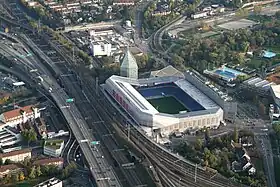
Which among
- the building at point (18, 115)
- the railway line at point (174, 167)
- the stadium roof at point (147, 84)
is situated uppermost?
the stadium roof at point (147, 84)

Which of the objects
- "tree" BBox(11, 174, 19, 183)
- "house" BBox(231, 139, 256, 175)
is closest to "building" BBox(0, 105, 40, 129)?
"tree" BBox(11, 174, 19, 183)

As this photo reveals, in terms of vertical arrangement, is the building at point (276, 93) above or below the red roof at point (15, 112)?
below

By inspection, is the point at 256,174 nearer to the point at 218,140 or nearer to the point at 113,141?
the point at 218,140

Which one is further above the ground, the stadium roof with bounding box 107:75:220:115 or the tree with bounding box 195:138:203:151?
the stadium roof with bounding box 107:75:220:115

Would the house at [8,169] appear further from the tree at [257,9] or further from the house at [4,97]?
the tree at [257,9]

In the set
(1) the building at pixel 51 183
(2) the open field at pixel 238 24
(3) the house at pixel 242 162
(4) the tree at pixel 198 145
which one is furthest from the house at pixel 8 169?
(2) the open field at pixel 238 24

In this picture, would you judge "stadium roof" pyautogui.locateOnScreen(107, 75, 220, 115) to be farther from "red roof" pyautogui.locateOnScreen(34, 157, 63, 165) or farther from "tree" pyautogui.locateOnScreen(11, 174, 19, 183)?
"tree" pyautogui.locateOnScreen(11, 174, 19, 183)
